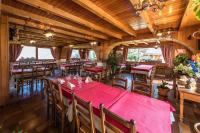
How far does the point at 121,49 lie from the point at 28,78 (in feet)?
27.7

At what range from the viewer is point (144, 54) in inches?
386

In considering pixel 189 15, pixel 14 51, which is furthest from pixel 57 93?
pixel 14 51

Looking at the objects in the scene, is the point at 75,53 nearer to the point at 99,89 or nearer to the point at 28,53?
the point at 28,53

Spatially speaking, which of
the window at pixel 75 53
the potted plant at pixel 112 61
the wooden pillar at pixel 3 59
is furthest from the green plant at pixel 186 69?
the window at pixel 75 53

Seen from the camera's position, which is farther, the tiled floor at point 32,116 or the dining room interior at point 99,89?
the tiled floor at point 32,116

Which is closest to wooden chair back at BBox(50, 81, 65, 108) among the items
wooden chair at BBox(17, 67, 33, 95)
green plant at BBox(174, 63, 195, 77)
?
wooden chair at BBox(17, 67, 33, 95)

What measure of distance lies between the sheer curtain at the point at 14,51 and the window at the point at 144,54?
918cm

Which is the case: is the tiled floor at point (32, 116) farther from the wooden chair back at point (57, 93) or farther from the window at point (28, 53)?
the window at point (28, 53)

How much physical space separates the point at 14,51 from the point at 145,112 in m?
9.63

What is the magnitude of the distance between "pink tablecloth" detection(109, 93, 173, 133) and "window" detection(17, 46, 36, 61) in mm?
9458

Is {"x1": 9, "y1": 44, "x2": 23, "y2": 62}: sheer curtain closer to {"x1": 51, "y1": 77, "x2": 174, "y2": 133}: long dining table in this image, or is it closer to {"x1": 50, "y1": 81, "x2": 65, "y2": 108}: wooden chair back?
{"x1": 50, "y1": 81, "x2": 65, "y2": 108}: wooden chair back

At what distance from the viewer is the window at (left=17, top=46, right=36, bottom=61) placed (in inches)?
340

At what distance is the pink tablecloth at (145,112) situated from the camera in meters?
1.10

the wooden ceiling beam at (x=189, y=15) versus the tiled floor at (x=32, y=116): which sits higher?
the wooden ceiling beam at (x=189, y=15)
